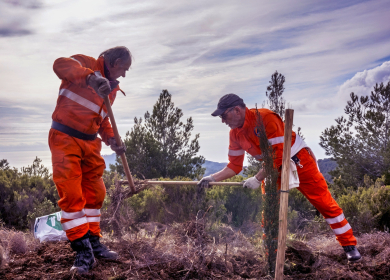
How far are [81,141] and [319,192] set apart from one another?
10.0 ft

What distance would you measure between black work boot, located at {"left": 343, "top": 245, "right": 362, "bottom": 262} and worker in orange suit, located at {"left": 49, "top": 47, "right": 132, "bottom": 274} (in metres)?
3.06

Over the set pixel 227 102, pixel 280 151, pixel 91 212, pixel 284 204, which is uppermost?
pixel 227 102

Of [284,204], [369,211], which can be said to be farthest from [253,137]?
[369,211]

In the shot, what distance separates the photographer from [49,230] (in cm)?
501

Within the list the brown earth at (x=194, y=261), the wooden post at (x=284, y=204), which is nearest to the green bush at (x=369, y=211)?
the brown earth at (x=194, y=261)

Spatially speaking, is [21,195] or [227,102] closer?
[227,102]

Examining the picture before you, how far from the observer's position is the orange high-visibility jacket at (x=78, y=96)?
3484 mm

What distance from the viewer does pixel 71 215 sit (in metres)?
3.52

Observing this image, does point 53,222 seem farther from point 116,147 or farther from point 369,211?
point 369,211

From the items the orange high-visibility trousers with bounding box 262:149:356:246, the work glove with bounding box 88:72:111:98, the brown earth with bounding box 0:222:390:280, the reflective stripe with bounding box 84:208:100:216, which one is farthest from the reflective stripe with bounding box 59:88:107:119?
the orange high-visibility trousers with bounding box 262:149:356:246

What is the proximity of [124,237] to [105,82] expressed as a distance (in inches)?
94.2

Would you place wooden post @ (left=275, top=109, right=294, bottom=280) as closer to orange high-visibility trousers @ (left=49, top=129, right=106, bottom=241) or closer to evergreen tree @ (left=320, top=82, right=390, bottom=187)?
orange high-visibility trousers @ (left=49, top=129, right=106, bottom=241)

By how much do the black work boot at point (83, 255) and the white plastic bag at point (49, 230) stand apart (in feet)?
5.31

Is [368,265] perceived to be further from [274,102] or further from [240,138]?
[274,102]
